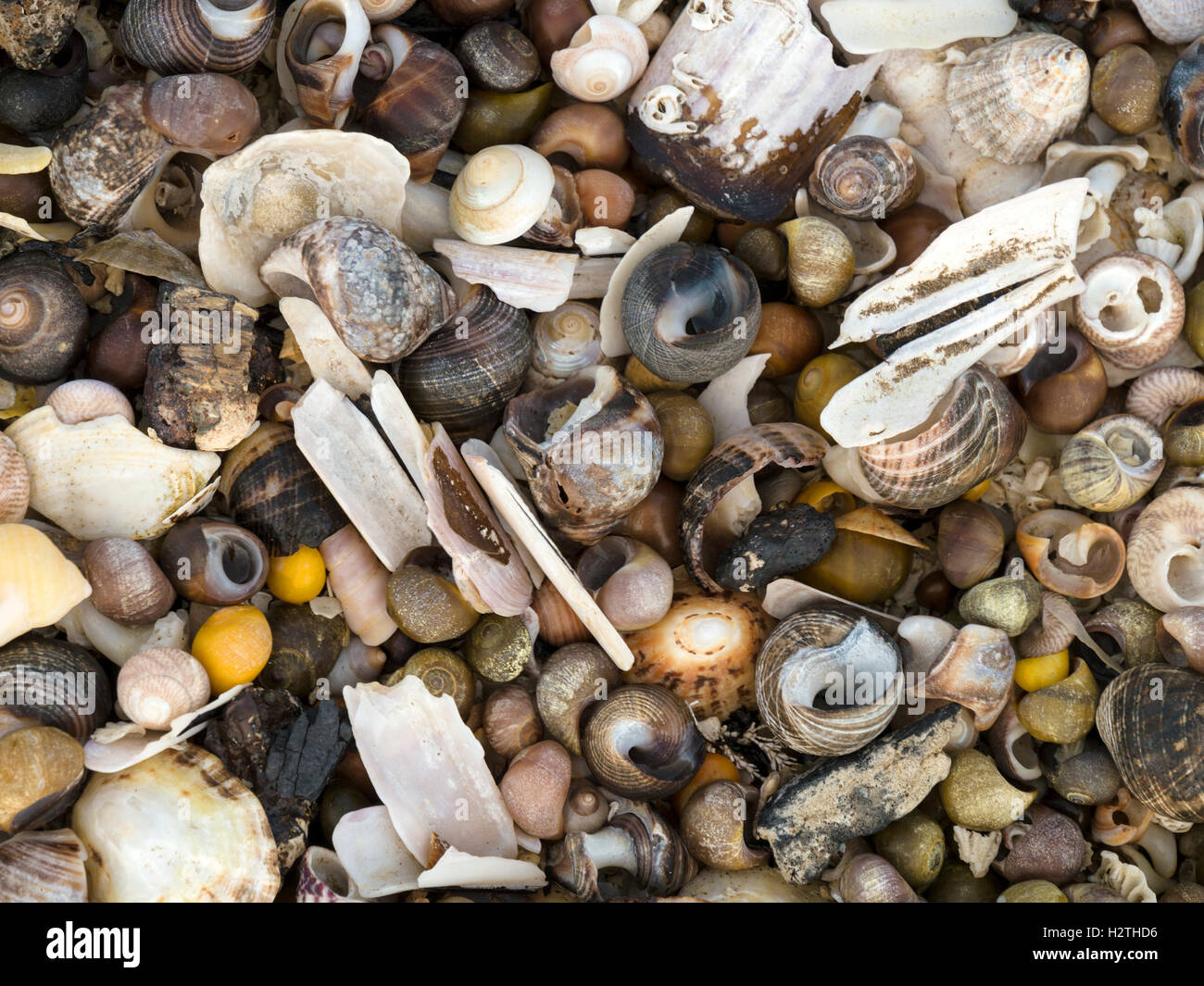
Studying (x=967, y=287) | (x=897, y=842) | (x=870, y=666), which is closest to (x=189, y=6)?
(x=967, y=287)

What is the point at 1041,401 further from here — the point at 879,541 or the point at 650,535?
the point at 650,535

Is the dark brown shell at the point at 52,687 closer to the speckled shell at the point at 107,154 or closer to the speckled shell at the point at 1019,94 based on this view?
the speckled shell at the point at 107,154

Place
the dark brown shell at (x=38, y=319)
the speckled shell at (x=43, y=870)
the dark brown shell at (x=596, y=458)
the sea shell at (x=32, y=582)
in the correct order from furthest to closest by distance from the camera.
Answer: the dark brown shell at (x=596, y=458) < the dark brown shell at (x=38, y=319) < the sea shell at (x=32, y=582) < the speckled shell at (x=43, y=870)

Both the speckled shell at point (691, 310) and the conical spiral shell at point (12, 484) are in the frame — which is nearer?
the conical spiral shell at point (12, 484)

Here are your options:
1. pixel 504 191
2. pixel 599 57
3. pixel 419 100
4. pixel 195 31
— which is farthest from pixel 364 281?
pixel 599 57

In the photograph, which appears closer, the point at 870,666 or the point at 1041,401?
the point at 870,666

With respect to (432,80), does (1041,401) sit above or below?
below

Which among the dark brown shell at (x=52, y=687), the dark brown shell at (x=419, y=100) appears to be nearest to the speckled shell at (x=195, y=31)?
the dark brown shell at (x=419, y=100)

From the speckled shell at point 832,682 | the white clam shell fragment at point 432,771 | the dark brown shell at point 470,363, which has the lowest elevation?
the white clam shell fragment at point 432,771
